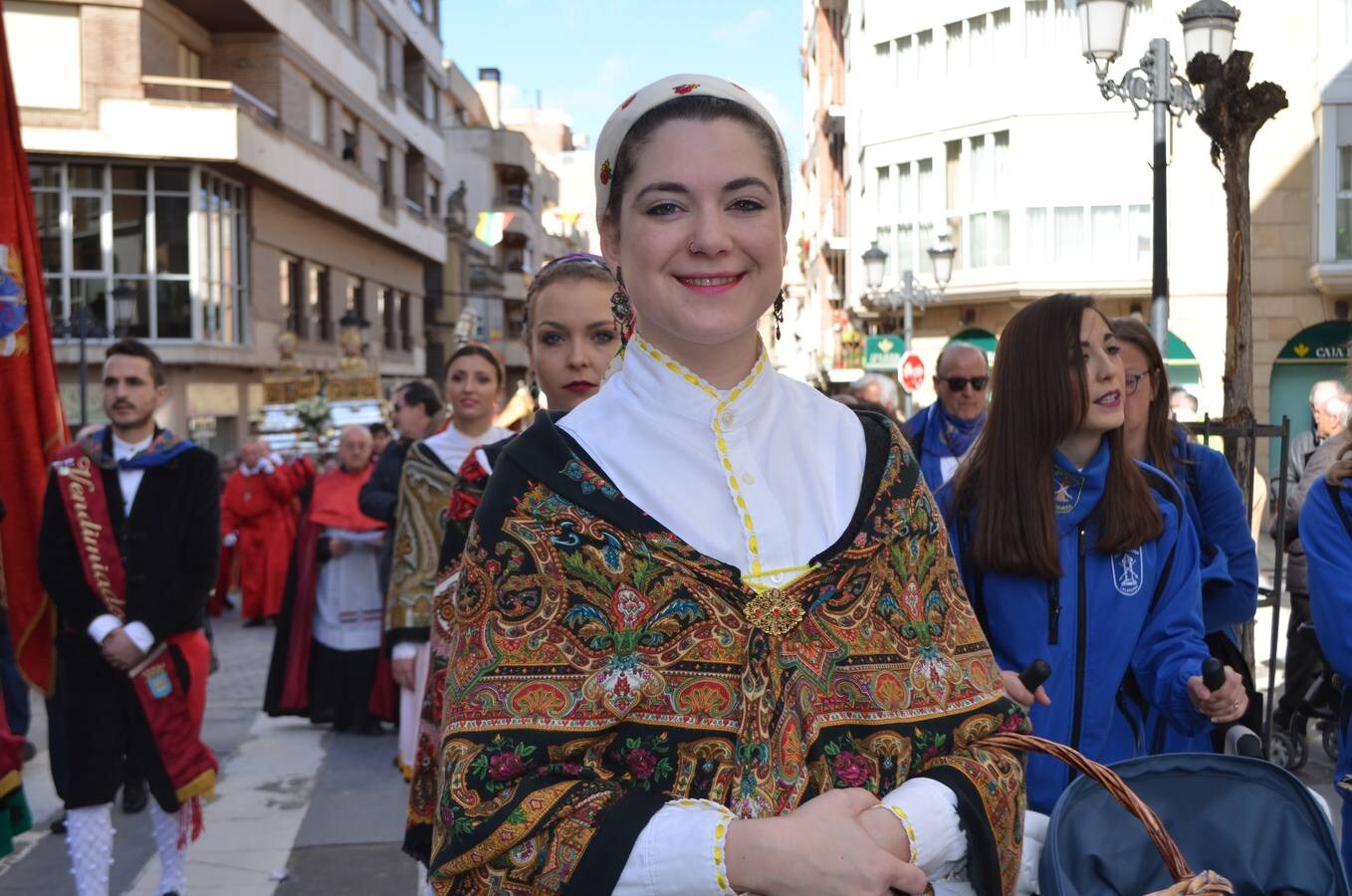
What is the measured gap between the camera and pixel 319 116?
3067 centimetres

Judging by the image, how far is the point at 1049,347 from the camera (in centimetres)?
383

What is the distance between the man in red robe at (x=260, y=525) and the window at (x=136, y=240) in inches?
404

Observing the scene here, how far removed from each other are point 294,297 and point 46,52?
820 centimetres

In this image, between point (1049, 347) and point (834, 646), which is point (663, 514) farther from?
→ point (1049, 347)

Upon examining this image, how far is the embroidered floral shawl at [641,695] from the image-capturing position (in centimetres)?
183

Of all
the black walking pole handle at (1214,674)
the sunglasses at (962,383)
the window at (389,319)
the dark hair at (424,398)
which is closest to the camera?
the black walking pole handle at (1214,674)

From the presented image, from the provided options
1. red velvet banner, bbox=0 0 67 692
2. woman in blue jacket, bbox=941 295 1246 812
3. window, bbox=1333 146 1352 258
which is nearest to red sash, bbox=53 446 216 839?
red velvet banner, bbox=0 0 67 692

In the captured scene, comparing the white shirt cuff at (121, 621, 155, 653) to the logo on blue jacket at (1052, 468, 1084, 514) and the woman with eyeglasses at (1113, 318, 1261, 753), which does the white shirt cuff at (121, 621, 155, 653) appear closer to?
the logo on blue jacket at (1052, 468, 1084, 514)

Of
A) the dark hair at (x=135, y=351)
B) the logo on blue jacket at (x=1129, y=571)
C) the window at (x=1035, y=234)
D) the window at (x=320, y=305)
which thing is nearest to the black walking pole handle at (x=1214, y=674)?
the logo on blue jacket at (x=1129, y=571)

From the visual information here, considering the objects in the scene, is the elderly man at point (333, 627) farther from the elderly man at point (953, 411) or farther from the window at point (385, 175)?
the window at point (385, 175)

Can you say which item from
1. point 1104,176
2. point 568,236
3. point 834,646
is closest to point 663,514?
point 834,646

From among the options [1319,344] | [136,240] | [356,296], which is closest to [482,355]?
[136,240]

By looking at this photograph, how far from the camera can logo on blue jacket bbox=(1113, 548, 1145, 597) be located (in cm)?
354

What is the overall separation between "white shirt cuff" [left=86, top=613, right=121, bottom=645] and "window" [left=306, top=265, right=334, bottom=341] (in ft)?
86.2
